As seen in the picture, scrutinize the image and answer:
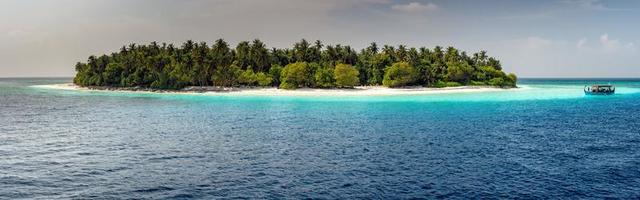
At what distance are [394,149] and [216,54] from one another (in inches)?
5775

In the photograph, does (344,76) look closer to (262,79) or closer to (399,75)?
(399,75)

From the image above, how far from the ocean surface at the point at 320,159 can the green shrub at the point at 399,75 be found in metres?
105

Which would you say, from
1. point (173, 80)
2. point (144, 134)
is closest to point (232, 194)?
point (144, 134)

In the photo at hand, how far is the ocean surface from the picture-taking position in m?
30.6

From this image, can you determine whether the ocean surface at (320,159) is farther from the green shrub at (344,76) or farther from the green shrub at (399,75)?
the green shrub at (399,75)

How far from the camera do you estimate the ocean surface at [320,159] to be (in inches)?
1205

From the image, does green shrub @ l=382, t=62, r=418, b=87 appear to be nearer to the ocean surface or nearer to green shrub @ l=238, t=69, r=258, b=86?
green shrub @ l=238, t=69, r=258, b=86

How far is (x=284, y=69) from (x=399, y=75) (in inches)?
1574

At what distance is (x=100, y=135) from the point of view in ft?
182

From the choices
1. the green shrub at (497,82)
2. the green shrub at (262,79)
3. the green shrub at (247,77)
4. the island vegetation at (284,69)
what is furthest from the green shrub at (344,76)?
the green shrub at (497,82)

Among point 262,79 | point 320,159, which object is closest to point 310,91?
point 262,79

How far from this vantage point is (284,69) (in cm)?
17175

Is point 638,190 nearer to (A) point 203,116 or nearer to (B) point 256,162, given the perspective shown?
(B) point 256,162

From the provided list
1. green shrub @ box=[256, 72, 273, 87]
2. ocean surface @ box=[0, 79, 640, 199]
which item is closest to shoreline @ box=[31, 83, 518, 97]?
green shrub @ box=[256, 72, 273, 87]
